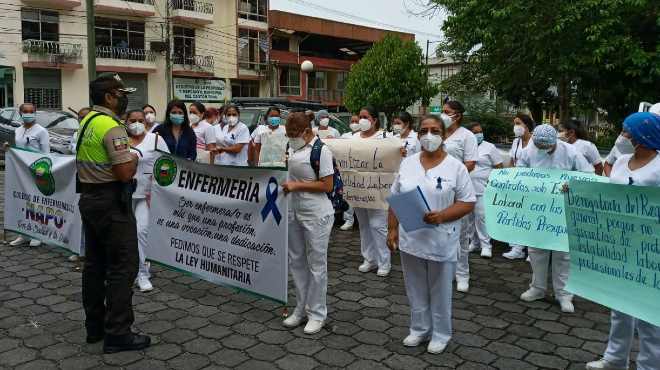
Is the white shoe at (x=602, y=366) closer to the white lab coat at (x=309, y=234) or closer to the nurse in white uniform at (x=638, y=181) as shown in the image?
the nurse in white uniform at (x=638, y=181)

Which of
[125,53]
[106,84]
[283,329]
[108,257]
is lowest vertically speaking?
[283,329]

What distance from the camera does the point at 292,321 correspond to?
470 cm

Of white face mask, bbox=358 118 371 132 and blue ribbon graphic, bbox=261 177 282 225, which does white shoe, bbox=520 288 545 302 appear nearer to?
blue ribbon graphic, bbox=261 177 282 225

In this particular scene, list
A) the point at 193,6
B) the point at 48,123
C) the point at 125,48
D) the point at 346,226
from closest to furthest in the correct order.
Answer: the point at 346,226, the point at 48,123, the point at 125,48, the point at 193,6

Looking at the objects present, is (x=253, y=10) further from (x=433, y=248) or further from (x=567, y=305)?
(x=433, y=248)

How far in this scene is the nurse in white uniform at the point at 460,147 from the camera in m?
5.76

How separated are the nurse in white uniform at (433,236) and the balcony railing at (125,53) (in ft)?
103

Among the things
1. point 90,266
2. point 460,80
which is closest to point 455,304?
point 90,266

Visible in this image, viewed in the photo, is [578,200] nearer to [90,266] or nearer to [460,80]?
[90,266]

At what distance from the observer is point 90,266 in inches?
166

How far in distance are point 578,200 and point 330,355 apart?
201 cm

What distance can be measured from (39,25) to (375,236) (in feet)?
97.4

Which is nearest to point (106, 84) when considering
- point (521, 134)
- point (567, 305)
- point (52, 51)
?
point (567, 305)

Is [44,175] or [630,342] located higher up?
[44,175]
